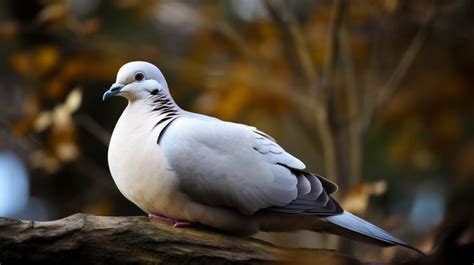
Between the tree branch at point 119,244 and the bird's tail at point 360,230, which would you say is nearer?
the tree branch at point 119,244

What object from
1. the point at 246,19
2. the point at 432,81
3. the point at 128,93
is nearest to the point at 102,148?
the point at 246,19

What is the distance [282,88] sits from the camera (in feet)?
16.9

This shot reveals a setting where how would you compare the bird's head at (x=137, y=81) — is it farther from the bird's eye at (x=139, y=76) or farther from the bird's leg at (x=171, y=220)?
the bird's leg at (x=171, y=220)

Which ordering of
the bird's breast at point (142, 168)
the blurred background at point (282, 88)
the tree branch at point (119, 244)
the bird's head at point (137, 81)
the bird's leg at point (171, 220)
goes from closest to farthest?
1. the tree branch at point (119, 244)
2. the bird's breast at point (142, 168)
3. the bird's leg at point (171, 220)
4. the bird's head at point (137, 81)
5. the blurred background at point (282, 88)

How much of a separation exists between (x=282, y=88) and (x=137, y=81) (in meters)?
2.03

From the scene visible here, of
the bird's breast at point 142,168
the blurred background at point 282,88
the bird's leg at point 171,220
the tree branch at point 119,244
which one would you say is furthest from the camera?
the blurred background at point 282,88

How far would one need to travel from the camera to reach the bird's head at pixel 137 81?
3211mm

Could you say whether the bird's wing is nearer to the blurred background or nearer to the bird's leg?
the bird's leg

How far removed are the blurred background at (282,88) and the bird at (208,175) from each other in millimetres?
953

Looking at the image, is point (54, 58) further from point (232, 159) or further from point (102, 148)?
point (232, 159)

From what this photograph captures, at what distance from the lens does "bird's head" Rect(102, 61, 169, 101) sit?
3211 millimetres

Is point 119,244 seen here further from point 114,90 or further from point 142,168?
point 114,90

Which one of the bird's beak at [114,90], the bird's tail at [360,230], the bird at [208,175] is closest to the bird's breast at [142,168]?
the bird at [208,175]

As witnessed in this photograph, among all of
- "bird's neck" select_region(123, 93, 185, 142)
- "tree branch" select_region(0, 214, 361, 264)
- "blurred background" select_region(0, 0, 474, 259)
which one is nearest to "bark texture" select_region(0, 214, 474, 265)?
"tree branch" select_region(0, 214, 361, 264)
